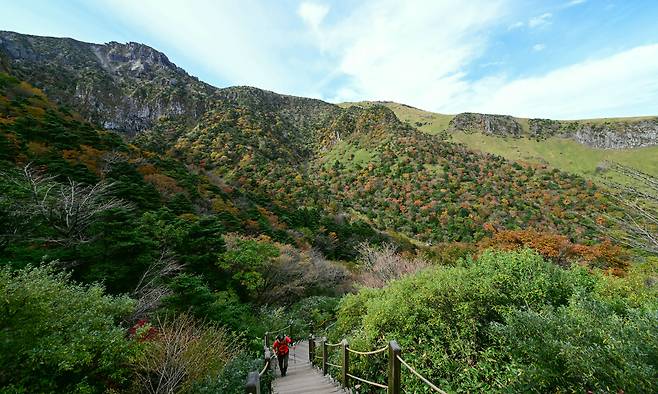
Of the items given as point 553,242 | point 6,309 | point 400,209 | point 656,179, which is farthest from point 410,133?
point 6,309

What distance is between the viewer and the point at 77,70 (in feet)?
238

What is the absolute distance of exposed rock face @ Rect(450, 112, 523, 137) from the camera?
122625 millimetres

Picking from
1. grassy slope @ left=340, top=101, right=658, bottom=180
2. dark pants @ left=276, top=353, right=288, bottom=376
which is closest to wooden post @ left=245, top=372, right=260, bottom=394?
dark pants @ left=276, top=353, right=288, bottom=376

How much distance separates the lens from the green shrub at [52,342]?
438cm

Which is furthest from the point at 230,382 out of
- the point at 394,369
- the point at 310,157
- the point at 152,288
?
the point at 310,157

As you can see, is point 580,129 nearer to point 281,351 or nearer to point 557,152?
point 557,152

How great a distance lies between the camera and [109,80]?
7381 centimetres

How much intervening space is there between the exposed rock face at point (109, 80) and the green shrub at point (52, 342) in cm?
6876

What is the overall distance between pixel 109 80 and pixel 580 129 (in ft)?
521

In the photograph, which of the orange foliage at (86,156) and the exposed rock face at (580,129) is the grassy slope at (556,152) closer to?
the exposed rock face at (580,129)

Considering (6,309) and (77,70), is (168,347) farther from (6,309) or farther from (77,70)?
(77,70)

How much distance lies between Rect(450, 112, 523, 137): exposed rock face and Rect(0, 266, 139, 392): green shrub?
439 ft

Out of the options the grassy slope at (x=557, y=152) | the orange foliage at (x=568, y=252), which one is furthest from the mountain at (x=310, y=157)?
the grassy slope at (x=557, y=152)

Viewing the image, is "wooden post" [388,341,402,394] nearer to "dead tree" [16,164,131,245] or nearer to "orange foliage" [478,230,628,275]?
"dead tree" [16,164,131,245]
